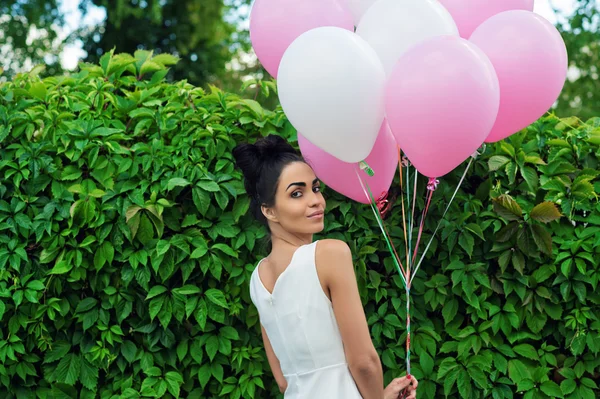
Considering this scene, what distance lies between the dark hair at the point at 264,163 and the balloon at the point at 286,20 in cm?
39

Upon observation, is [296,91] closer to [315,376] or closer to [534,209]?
[315,376]

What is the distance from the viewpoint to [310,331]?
7.34ft

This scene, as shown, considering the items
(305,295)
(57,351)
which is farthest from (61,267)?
(305,295)

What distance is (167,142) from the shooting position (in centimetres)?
314

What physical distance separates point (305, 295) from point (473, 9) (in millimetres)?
1374

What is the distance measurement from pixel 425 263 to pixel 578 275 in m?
0.67

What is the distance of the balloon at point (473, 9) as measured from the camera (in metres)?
2.71

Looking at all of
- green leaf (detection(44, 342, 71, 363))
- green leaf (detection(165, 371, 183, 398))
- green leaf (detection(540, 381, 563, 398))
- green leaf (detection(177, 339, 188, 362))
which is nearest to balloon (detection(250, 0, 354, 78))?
green leaf (detection(177, 339, 188, 362))

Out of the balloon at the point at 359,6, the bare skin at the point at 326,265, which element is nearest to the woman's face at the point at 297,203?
the bare skin at the point at 326,265

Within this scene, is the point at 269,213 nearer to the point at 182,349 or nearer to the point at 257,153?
the point at 257,153

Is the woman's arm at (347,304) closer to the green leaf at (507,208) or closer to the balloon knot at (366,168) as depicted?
the balloon knot at (366,168)

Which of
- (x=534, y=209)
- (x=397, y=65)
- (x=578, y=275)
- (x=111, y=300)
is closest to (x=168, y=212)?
(x=111, y=300)

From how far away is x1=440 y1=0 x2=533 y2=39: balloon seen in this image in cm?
271

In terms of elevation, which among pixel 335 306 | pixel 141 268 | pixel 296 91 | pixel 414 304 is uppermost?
pixel 296 91
